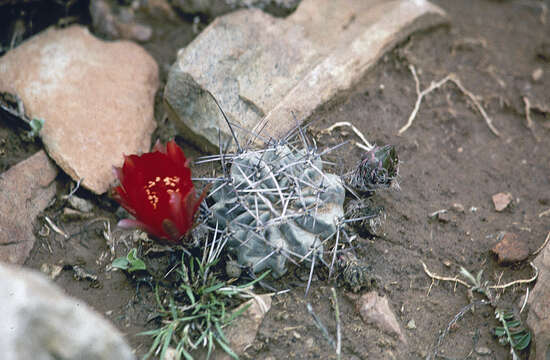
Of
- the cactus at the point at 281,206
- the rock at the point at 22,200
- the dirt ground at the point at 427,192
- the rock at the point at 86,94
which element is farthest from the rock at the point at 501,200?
the rock at the point at 22,200

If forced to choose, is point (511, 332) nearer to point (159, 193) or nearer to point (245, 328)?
point (245, 328)

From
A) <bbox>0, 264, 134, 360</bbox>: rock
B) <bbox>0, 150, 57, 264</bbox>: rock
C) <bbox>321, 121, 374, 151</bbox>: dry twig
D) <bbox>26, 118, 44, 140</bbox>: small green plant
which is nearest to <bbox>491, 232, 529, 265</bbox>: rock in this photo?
<bbox>321, 121, 374, 151</bbox>: dry twig

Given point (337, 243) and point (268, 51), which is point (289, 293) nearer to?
point (337, 243)

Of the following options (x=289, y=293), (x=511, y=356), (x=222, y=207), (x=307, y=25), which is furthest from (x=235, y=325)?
(x=307, y=25)

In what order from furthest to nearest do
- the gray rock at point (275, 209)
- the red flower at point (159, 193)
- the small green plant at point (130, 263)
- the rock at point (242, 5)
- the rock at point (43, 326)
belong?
the rock at point (242, 5)
the small green plant at point (130, 263)
the gray rock at point (275, 209)
the red flower at point (159, 193)
the rock at point (43, 326)

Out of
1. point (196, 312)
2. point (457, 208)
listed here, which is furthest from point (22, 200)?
point (457, 208)

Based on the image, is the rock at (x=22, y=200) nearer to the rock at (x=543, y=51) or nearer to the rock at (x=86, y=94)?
the rock at (x=86, y=94)
